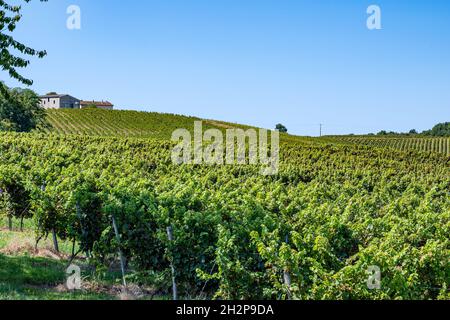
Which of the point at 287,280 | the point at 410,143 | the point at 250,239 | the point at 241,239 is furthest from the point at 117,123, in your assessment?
the point at 287,280

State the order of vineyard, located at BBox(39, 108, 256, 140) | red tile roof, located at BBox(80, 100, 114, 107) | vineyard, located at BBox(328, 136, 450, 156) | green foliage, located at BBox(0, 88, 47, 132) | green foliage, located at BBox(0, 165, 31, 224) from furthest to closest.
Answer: red tile roof, located at BBox(80, 100, 114, 107) → vineyard, located at BBox(328, 136, 450, 156) → vineyard, located at BBox(39, 108, 256, 140) → green foliage, located at BBox(0, 88, 47, 132) → green foliage, located at BBox(0, 165, 31, 224)

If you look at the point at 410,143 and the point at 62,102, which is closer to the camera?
the point at 410,143

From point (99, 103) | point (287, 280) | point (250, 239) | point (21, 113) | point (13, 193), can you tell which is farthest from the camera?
point (99, 103)

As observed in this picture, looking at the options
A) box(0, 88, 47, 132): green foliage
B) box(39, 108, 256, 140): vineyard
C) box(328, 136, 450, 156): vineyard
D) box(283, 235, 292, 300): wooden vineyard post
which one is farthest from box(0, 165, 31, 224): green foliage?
box(328, 136, 450, 156): vineyard

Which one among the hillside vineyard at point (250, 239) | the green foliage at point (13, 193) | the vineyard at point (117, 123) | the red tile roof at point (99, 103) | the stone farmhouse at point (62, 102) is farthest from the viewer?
the stone farmhouse at point (62, 102)

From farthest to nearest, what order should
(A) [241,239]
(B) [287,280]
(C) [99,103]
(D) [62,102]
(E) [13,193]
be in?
(D) [62,102]
(C) [99,103]
(E) [13,193]
(A) [241,239]
(B) [287,280]

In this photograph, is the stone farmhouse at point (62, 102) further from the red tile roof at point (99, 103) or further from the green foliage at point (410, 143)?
the green foliage at point (410, 143)

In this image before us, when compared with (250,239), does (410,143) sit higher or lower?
higher

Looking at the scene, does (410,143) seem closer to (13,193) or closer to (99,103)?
(13,193)

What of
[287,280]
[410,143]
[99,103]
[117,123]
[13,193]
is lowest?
[287,280]

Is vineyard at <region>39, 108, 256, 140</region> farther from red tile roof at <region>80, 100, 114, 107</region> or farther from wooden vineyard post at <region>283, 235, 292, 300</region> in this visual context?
red tile roof at <region>80, 100, 114, 107</region>

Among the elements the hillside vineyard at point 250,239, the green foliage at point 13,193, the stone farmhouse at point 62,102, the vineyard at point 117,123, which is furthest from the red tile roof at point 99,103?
the hillside vineyard at point 250,239

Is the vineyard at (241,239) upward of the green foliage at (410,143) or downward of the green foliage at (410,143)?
downward

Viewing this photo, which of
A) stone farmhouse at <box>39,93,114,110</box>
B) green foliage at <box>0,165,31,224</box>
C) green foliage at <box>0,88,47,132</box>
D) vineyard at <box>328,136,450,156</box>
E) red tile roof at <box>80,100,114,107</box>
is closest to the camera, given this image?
green foliage at <box>0,165,31,224</box>
